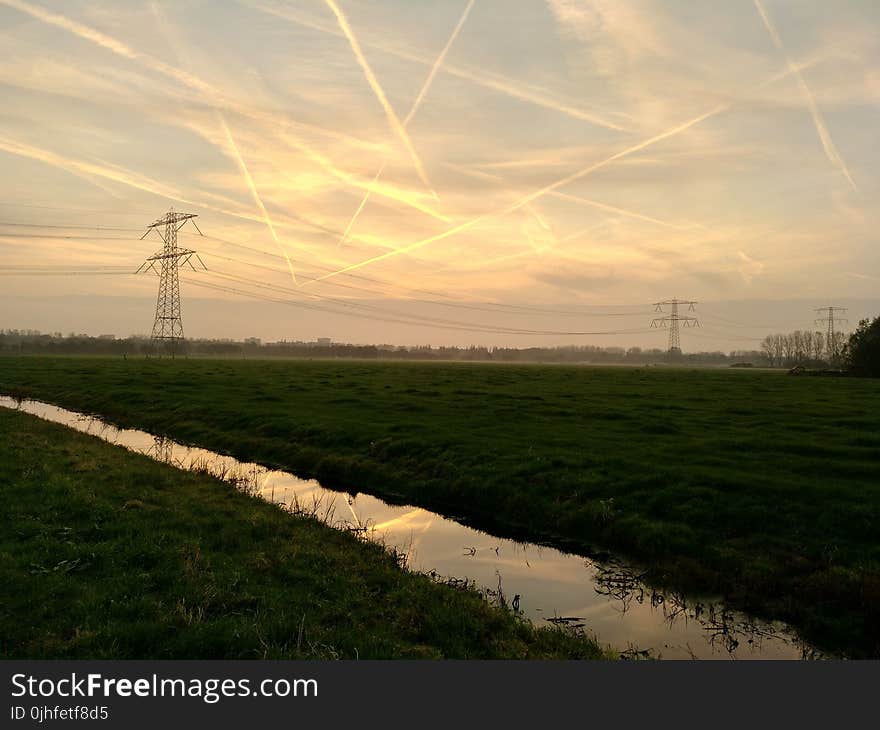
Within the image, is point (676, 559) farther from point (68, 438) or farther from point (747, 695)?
point (68, 438)

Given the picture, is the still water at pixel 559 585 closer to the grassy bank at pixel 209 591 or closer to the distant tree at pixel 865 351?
the grassy bank at pixel 209 591

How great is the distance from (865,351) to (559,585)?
95980 millimetres

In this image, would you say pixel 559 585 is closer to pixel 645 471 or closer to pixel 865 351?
pixel 645 471

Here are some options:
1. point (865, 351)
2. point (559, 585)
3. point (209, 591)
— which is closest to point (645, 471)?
point (559, 585)

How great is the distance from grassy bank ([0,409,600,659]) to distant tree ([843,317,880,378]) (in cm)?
9721

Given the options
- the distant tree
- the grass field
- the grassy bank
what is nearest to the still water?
the grass field

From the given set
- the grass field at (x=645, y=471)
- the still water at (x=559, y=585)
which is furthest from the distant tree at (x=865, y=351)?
the still water at (x=559, y=585)

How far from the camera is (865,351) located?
282ft

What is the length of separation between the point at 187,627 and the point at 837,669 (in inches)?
449

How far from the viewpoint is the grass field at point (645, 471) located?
551 inches

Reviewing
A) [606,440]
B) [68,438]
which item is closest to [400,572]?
[606,440]

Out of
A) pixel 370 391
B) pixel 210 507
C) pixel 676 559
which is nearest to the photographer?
pixel 676 559

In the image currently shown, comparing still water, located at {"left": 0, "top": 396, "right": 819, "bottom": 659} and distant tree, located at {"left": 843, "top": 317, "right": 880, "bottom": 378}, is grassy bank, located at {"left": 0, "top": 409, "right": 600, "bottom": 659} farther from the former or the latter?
distant tree, located at {"left": 843, "top": 317, "right": 880, "bottom": 378}

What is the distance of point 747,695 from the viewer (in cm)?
796
